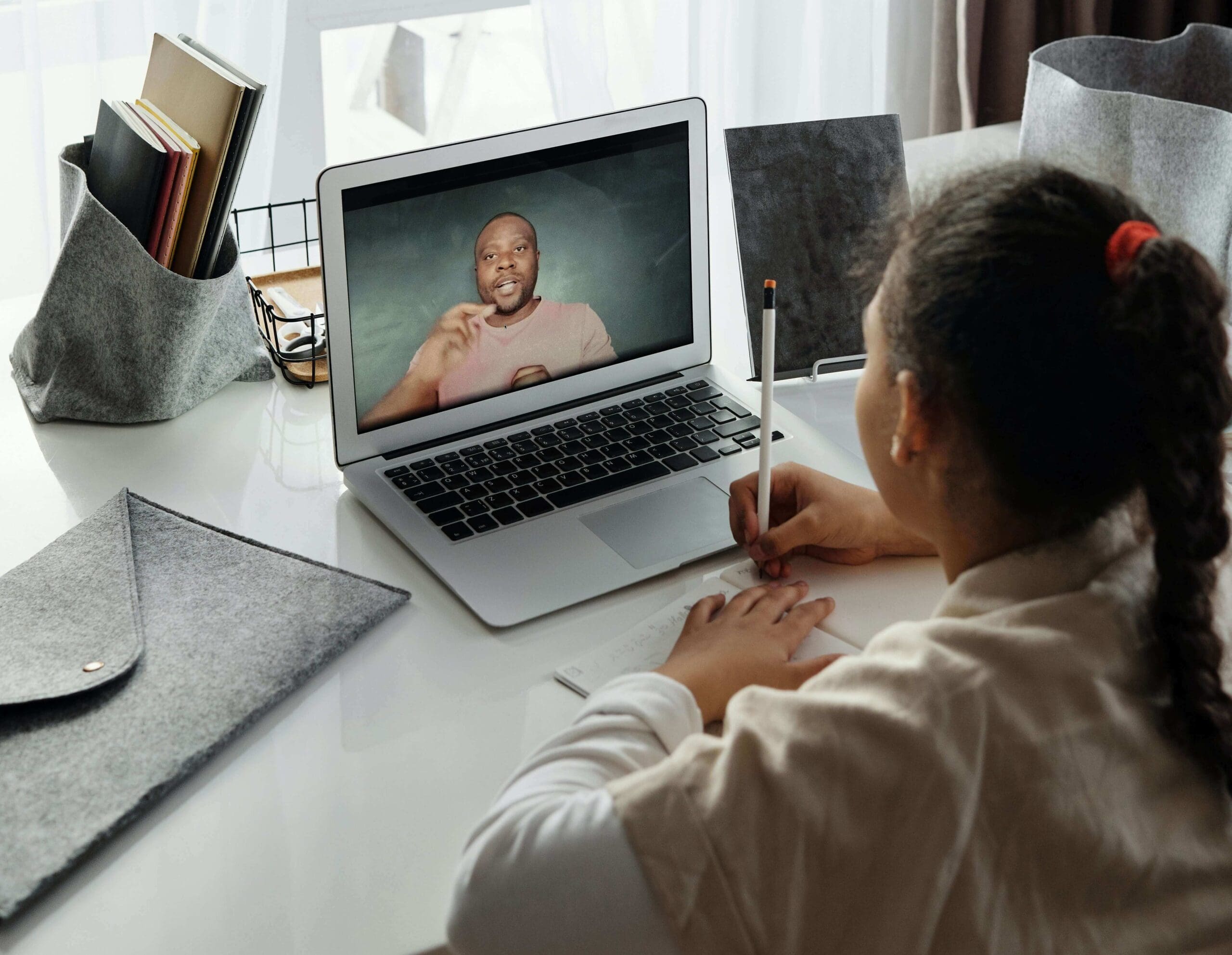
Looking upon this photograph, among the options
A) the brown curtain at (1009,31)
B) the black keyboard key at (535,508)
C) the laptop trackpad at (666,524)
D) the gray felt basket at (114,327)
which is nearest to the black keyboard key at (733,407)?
the laptop trackpad at (666,524)

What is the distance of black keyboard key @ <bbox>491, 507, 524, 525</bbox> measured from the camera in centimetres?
94

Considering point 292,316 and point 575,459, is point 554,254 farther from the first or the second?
point 292,316

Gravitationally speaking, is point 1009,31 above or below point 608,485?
above

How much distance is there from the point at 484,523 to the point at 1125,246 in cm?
52

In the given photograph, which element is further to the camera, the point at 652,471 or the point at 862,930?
the point at 652,471

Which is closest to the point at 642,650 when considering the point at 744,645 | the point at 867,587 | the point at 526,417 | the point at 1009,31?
the point at 744,645

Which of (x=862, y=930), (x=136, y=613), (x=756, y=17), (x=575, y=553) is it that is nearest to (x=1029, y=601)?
(x=862, y=930)

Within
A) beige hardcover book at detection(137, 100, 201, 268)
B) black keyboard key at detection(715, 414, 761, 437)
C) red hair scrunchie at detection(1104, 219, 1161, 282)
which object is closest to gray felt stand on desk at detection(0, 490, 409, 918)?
beige hardcover book at detection(137, 100, 201, 268)

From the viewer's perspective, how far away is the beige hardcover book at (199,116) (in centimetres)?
101

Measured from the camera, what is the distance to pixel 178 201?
103 centimetres

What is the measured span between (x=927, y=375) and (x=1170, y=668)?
180 millimetres

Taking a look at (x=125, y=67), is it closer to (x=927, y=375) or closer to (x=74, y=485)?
(x=74, y=485)

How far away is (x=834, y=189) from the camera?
3.81 ft

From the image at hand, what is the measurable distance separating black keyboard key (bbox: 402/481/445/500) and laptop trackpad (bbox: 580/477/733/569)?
120 mm
